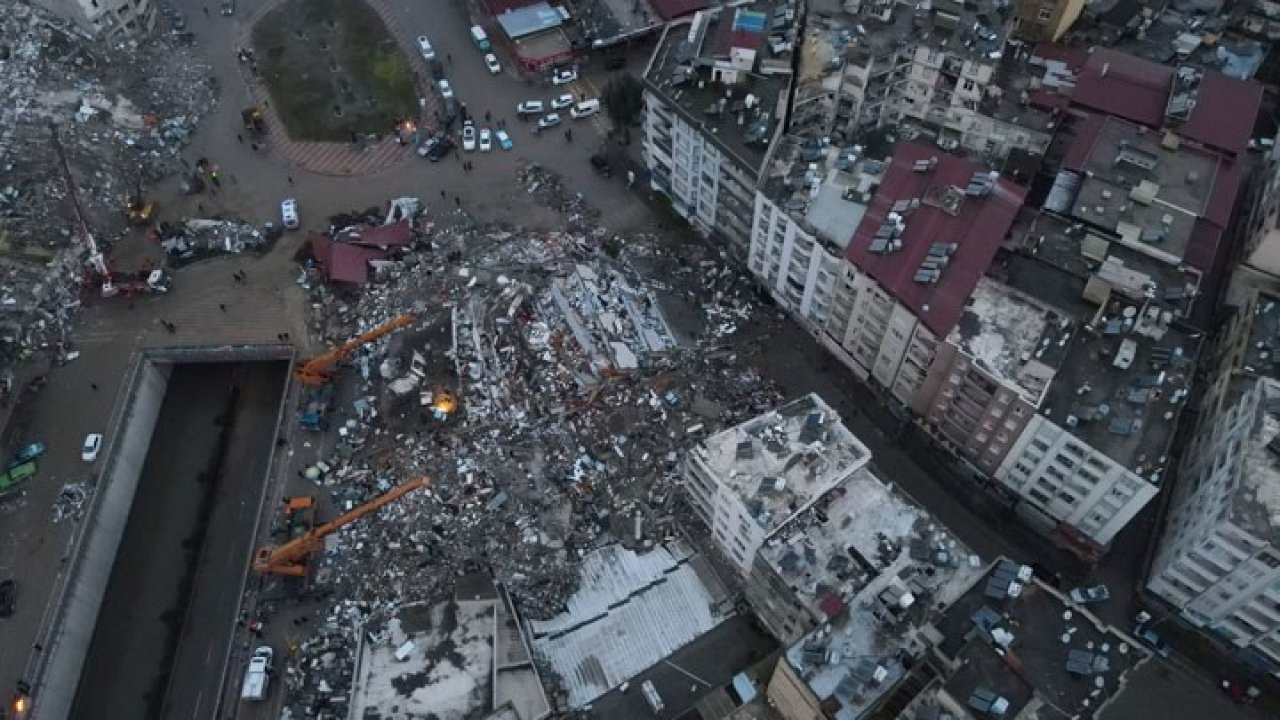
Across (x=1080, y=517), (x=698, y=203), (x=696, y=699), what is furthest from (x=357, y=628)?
(x=1080, y=517)

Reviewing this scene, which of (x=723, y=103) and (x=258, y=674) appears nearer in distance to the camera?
(x=258, y=674)

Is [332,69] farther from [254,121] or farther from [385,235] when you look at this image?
[385,235]

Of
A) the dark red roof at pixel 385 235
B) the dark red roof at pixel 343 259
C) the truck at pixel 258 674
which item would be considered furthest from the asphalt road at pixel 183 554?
the dark red roof at pixel 385 235

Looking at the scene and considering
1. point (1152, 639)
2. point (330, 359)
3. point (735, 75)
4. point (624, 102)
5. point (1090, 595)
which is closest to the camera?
point (1152, 639)

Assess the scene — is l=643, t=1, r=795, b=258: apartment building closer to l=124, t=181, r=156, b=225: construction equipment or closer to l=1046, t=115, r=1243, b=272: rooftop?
l=1046, t=115, r=1243, b=272: rooftop

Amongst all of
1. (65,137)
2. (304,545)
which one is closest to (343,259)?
(304,545)

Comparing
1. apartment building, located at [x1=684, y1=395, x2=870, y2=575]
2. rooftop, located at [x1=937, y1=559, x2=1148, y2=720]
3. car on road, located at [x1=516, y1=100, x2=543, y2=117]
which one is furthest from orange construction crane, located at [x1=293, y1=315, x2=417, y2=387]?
rooftop, located at [x1=937, y1=559, x2=1148, y2=720]

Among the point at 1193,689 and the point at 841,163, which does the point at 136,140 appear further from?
the point at 1193,689
